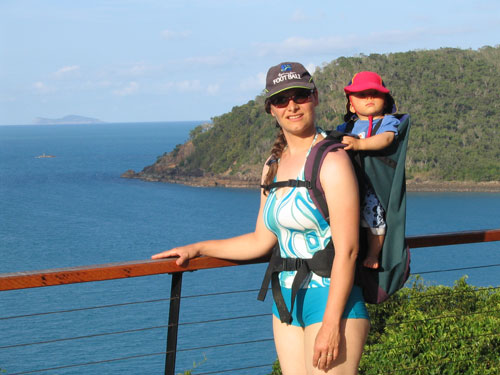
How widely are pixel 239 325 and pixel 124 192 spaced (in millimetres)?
46452

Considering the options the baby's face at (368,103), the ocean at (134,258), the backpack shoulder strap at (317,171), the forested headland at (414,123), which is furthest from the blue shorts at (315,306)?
the forested headland at (414,123)

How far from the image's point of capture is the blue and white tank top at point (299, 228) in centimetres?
168

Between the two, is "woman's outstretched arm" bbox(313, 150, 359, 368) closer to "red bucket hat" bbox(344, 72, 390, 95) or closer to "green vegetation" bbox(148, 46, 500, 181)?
"red bucket hat" bbox(344, 72, 390, 95)

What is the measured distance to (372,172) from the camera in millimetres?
1809

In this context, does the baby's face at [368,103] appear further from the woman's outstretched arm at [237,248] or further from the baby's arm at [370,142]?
the woman's outstretched arm at [237,248]

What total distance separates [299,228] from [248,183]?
73.2 meters

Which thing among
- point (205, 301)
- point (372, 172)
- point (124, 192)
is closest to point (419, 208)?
point (205, 301)

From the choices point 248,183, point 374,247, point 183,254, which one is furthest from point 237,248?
point 248,183

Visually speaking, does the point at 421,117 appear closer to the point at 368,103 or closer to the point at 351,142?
the point at 368,103

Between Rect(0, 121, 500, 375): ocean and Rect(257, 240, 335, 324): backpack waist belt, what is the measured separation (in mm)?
1584

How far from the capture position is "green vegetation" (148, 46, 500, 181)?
73.7 m

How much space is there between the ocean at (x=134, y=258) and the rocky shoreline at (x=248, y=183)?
1.87m

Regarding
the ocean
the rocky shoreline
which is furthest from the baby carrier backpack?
the rocky shoreline

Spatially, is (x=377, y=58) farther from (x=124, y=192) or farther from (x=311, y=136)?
(x=311, y=136)
